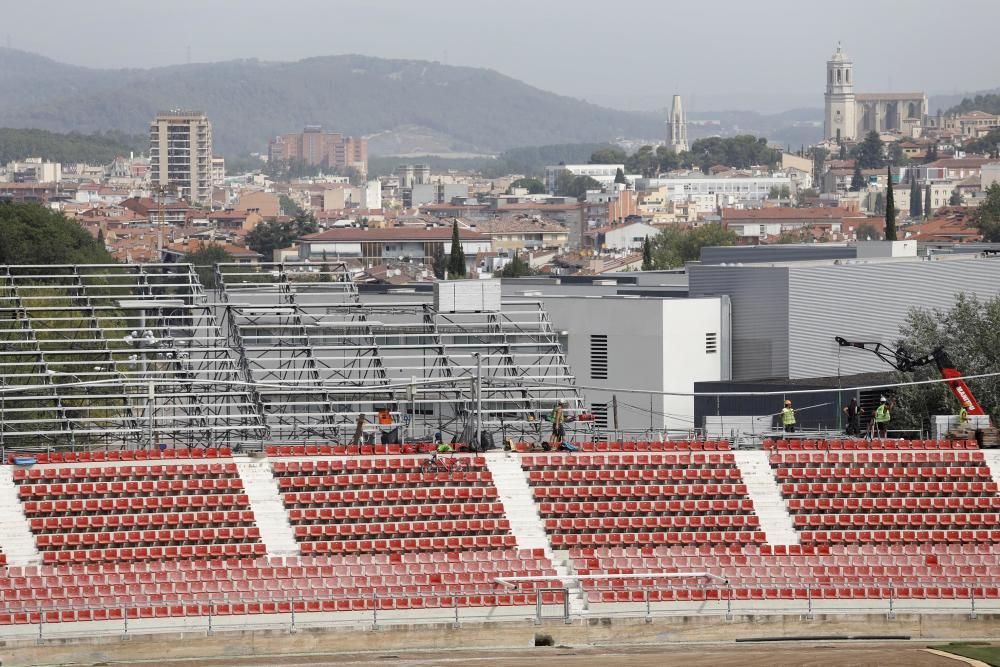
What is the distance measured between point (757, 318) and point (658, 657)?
97.1 feet

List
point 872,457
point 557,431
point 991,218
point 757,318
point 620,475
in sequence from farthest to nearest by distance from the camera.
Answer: point 991,218 < point 757,318 < point 557,431 < point 872,457 < point 620,475

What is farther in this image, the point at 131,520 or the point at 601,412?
the point at 601,412

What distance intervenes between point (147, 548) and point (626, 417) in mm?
26209

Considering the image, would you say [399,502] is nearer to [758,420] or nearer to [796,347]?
[758,420]

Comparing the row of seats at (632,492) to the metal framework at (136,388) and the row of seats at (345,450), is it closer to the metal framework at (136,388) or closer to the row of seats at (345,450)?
the row of seats at (345,450)

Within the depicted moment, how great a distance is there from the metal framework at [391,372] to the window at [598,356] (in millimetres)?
3535

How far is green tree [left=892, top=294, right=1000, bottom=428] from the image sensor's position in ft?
171

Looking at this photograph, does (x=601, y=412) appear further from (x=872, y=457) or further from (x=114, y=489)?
→ (x=114, y=489)

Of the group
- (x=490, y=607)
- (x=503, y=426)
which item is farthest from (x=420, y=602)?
(x=503, y=426)

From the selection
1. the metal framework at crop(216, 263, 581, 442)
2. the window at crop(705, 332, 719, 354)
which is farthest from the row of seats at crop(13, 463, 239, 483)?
the window at crop(705, 332, 719, 354)

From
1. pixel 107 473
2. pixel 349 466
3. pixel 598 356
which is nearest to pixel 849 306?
pixel 598 356

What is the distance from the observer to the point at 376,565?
39.1 metres

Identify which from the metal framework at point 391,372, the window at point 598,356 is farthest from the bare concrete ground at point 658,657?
the window at point 598,356

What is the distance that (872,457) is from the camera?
44.1 metres
